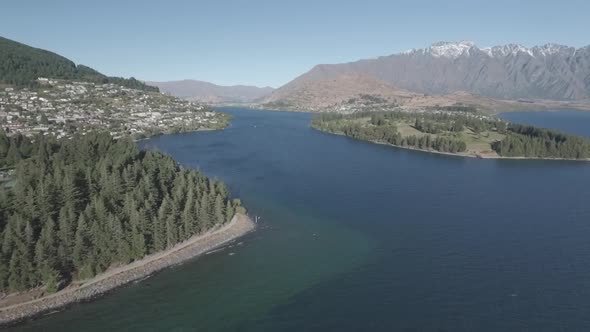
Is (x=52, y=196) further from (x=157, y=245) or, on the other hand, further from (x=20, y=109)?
(x=20, y=109)

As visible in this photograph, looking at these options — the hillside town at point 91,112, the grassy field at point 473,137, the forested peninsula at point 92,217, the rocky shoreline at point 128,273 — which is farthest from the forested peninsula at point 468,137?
the rocky shoreline at point 128,273

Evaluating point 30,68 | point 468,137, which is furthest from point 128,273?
point 30,68

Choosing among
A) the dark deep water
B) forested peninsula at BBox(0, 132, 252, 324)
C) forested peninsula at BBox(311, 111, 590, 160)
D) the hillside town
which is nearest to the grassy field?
forested peninsula at BBox(311, 111, 590, 160)

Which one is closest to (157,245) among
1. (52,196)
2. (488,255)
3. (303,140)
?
(52,196)

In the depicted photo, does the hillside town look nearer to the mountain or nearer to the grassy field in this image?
the mountain

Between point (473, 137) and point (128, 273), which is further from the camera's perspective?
point (473, 137)

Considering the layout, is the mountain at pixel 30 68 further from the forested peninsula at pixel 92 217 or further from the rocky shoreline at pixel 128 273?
the rocky shoreline at pixel 128 273

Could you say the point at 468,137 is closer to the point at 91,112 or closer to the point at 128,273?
the point at 128,273
